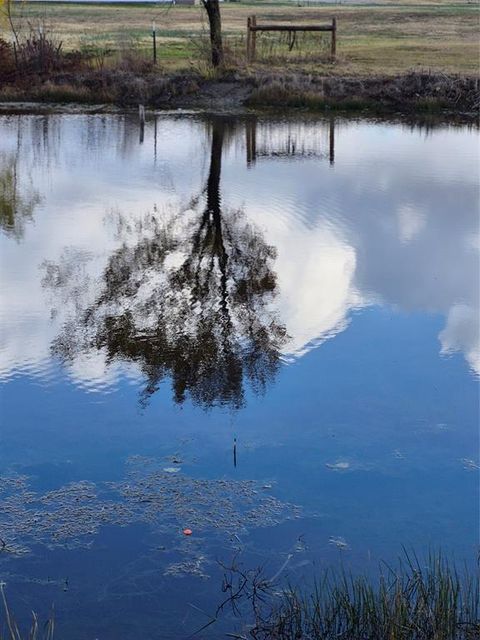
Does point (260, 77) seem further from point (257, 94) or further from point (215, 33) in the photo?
point (215, 33)

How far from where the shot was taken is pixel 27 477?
9531 mm

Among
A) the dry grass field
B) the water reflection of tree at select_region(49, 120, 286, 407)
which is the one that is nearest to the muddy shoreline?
the dry grass field

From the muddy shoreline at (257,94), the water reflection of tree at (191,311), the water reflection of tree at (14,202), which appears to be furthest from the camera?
the muddy shoreline at (257,94)

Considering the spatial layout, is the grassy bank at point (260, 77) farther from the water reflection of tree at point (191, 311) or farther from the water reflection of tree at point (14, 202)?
the water reflection of tree at point (191, 311)

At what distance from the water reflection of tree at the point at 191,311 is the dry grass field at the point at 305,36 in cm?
1718

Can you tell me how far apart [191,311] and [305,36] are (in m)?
27.5

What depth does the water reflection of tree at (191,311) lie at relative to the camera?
12.1 m

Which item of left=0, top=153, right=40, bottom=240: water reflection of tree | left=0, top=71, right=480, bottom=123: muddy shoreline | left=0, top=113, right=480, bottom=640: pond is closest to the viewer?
left=0, top=113, right=480, bottom=640: pond

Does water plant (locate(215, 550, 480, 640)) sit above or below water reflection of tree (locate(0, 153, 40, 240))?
below

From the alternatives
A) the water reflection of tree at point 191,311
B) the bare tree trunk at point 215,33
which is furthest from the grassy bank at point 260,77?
the water reflection of tree at point 191,311

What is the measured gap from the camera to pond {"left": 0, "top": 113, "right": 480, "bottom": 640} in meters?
8.38

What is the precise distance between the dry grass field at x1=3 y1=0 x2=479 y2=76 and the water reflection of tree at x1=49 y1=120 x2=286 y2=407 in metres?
17.2

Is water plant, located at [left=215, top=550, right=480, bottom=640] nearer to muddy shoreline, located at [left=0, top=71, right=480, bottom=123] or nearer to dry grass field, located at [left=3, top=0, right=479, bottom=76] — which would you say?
muddy shoreline, located at [left=0, top=71, right=480, bottom=123]

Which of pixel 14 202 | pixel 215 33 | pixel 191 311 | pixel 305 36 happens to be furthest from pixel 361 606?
pixel 305 36
